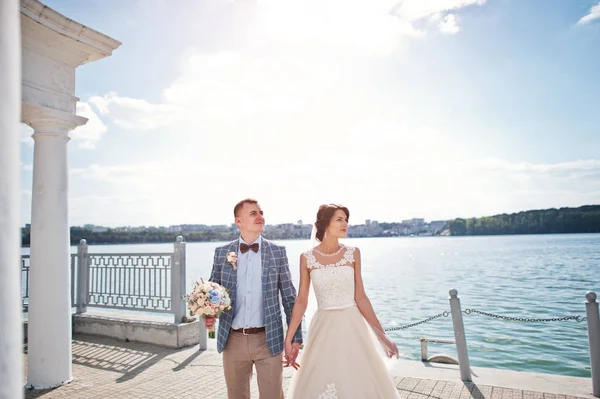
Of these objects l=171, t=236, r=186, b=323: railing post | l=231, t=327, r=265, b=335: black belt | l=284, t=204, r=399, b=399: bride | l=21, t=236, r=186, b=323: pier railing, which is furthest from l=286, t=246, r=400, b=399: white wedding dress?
l=21, t=236, r=186, b=323: pier railing

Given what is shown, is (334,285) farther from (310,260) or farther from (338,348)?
(338,348)

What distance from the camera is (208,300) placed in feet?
11.9

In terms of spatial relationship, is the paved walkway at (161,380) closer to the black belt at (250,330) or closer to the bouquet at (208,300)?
the black belt at (250,330)

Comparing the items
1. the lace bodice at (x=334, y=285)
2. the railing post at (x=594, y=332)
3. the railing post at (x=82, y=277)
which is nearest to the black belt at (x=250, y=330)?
the lace bodice at (x=334, y=285)

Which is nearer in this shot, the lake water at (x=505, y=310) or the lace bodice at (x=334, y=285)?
the lace bodice at (x=334, y=285)

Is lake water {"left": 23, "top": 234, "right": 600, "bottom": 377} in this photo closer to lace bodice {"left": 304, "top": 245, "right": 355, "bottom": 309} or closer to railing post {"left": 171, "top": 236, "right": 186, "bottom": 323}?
lace bodice {"left": 304, "top": 245, "right": 355, "bottom": 309}

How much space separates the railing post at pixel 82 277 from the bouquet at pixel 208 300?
7302 millimetres

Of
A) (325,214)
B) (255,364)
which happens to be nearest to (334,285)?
(325,214)

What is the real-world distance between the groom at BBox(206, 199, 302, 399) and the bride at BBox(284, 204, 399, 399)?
0.16 m

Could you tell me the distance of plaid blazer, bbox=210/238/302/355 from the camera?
3.80 metres

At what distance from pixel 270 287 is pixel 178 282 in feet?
17.7

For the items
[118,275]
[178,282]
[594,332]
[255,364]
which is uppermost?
[118,275]

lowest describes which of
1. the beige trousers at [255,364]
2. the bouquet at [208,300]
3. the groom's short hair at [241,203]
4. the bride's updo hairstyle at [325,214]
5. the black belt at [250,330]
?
the beige trousers at [255,364]

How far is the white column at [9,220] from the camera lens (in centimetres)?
95
